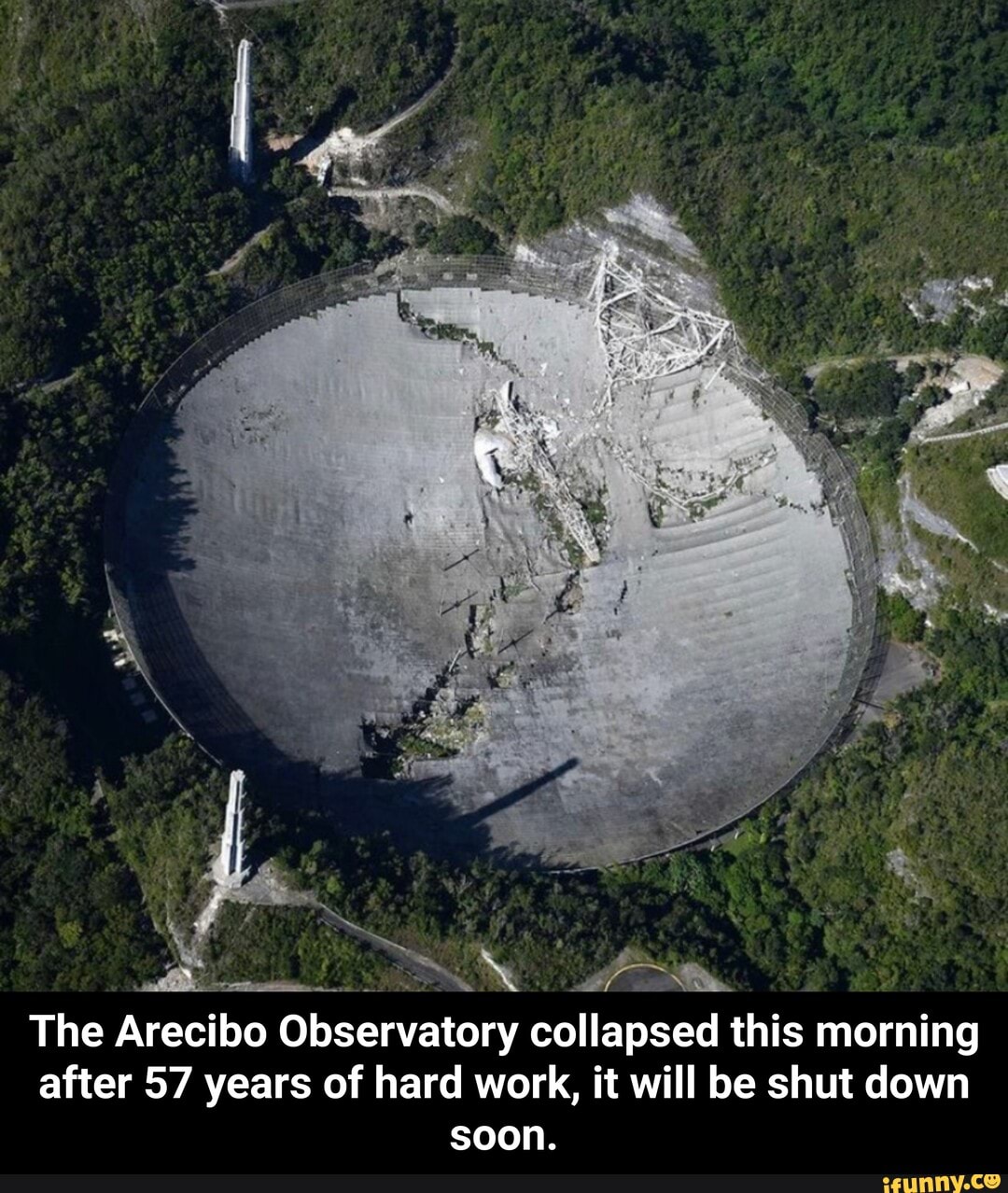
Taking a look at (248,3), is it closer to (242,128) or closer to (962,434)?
(242,128)

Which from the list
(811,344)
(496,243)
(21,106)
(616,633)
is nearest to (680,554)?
(616,633)

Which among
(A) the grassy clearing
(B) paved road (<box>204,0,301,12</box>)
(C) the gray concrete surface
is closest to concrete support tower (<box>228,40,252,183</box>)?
(B) paved road (<box>204,0,301,12</box>)

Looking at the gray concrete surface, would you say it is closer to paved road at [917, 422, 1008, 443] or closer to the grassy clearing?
the grassy clearing

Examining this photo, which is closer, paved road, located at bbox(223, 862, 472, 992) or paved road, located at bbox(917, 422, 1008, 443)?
paved road, located at bbox(223, 862, 472, 992)

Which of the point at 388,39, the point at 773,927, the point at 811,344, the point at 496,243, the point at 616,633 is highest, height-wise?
the point at 388,39

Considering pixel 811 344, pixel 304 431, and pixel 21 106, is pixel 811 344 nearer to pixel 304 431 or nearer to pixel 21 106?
pixel 304 431

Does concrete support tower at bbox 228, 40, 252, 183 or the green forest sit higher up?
concrete support tower at bbox 228, 40, 252, 183

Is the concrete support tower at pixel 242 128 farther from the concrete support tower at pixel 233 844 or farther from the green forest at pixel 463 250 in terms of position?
the concrete support tower at pixel 233 844

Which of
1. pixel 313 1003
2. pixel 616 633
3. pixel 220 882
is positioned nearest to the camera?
pixel 313 1003
